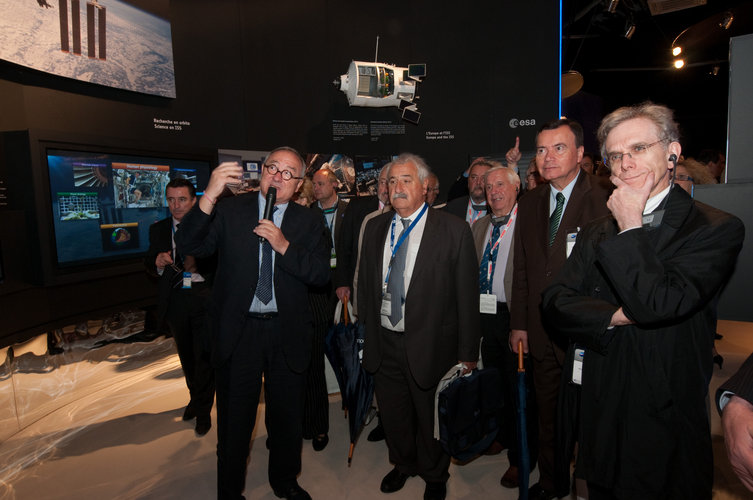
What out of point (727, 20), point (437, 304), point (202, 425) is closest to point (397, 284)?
point (437, 304)

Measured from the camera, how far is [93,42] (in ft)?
10.7

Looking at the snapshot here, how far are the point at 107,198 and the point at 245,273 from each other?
2180mm

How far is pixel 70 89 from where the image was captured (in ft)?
10.7

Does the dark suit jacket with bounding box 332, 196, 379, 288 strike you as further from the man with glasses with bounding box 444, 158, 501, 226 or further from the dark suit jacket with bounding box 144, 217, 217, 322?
the dark suit jacket with bounding box 144, 217, 217, 322

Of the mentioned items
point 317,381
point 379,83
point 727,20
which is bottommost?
point 317,381

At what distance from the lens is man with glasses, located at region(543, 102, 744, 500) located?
1258 millimetres

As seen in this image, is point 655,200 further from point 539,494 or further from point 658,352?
point 539,494

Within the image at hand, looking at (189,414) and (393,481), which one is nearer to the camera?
(393,481)

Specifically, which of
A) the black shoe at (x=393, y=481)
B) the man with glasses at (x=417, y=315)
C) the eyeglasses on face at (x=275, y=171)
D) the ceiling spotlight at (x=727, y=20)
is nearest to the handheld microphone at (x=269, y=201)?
the eyeglasses on face at (x=275, y=171)

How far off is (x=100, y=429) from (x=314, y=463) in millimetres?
1827

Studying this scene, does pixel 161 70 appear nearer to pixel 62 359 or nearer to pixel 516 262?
pixel 62 359

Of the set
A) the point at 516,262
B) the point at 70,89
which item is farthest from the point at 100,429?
the point at 516,262

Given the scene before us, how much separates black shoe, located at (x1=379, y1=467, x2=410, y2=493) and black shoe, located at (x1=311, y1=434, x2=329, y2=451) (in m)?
0.63

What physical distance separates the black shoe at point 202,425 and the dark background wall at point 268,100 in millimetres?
1301
